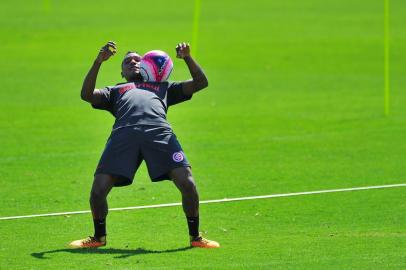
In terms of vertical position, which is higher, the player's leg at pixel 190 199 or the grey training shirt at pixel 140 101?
the grey training shirt at pixel 140 101

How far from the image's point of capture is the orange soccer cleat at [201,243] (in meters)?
11.9

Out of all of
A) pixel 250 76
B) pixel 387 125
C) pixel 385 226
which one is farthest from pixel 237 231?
pixel 250 76

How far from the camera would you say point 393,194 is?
618 inches

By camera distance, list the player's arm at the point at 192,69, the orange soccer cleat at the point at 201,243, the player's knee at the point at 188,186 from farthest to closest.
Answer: the player's arm at the point at 192,69 < the orange soccer cleat at the point at 201,243 < the player's knee at the point at 188,186

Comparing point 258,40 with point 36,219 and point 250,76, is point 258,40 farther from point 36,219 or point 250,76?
point 36,219

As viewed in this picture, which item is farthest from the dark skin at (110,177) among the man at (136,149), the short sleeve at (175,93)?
the short sleeve at (175,93)

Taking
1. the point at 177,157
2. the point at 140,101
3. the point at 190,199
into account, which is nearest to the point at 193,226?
the point at 190,199

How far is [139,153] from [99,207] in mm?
715

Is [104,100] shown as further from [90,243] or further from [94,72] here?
[90,243]

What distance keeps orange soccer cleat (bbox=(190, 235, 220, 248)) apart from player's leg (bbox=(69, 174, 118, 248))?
0.97m

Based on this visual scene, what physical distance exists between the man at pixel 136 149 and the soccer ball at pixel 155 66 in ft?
0.77

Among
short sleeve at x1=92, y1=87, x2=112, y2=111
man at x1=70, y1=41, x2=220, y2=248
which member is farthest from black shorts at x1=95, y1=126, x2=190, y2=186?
short sleeve at x1=92, y1=87, x2=112, y2=111

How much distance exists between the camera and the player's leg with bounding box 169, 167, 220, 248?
11781 mm

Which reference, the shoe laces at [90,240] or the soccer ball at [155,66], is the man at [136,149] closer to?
the shoe laces at [90,240]
